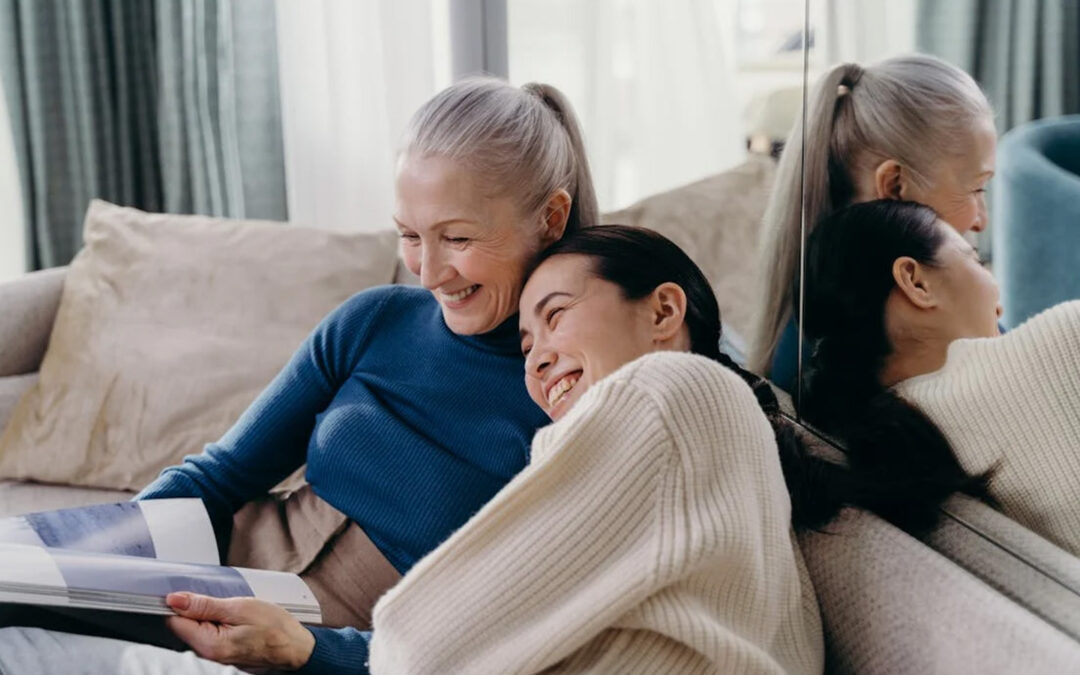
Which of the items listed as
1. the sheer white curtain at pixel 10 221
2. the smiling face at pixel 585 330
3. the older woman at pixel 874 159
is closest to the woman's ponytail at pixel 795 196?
the older woman at pixel 874 159

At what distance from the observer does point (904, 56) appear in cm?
112

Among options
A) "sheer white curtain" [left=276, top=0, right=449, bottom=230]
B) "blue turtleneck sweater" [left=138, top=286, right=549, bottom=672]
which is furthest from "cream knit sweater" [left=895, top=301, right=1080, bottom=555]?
"sheer white curtain" [left=276, top=0, right=449, bottom=230]

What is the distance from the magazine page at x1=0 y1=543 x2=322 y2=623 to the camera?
45.3 inches

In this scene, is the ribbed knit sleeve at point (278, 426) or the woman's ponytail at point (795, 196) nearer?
the woman's ponytail at point (795, 196)

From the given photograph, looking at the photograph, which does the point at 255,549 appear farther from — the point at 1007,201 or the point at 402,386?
the point at 1007,201

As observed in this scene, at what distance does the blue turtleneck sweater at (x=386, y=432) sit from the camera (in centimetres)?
137

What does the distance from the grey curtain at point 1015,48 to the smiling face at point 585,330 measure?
0.34 m

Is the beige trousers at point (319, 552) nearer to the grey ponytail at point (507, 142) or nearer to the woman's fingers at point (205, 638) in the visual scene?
the woman's fingers at point (205, 638)

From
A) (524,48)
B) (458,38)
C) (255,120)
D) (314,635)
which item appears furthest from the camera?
(255,120)

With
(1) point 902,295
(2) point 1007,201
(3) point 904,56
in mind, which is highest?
(3) point 904,56

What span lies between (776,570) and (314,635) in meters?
0.51

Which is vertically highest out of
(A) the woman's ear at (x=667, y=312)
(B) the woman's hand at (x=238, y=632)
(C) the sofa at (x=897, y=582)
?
(A) the woman's ear at (x=667, y=312)

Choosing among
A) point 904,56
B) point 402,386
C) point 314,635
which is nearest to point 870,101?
point 904,56

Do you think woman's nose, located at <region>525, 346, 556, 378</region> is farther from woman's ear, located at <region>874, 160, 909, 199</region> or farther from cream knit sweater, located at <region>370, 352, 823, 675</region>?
woman's ear, located at <region>874, 160, 909, 199</region>
